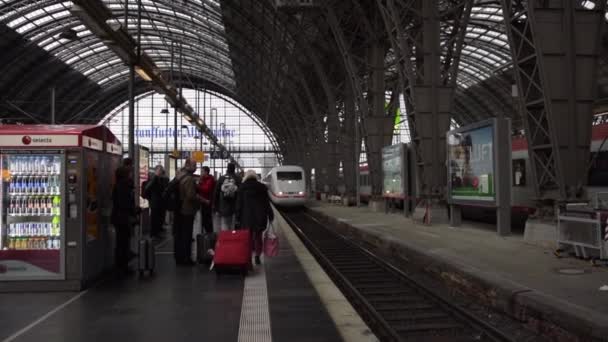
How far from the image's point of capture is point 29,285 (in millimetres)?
7238

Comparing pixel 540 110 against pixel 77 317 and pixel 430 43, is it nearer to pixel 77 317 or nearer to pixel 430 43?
pixel 430 43

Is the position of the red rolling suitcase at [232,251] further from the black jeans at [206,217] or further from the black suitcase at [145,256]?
the black jeans at [206,217]

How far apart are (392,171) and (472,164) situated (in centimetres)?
772

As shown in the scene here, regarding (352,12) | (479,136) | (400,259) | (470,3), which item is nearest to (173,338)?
(400,259)

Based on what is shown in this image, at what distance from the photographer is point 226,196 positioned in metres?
11.0

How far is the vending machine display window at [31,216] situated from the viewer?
7219 mm

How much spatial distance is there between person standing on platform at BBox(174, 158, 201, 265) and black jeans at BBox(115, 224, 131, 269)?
3.31ft

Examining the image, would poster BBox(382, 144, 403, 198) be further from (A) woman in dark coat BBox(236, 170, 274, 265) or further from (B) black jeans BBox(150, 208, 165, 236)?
(A) woman in dark coat BBox(236, 170, 274, 265)

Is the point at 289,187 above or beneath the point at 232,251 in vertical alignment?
above

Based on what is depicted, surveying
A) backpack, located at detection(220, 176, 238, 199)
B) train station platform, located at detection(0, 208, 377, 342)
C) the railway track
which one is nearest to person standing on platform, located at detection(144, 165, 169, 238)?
backpack, located at detection(220, 176, 238, 199)

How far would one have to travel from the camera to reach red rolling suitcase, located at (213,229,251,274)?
834cm

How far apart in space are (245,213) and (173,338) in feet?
14.5

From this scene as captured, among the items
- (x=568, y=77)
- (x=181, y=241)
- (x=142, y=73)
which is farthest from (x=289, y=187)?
(x=181, y=241)

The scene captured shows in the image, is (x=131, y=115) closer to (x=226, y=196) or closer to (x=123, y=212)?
(x=226, y=196)
